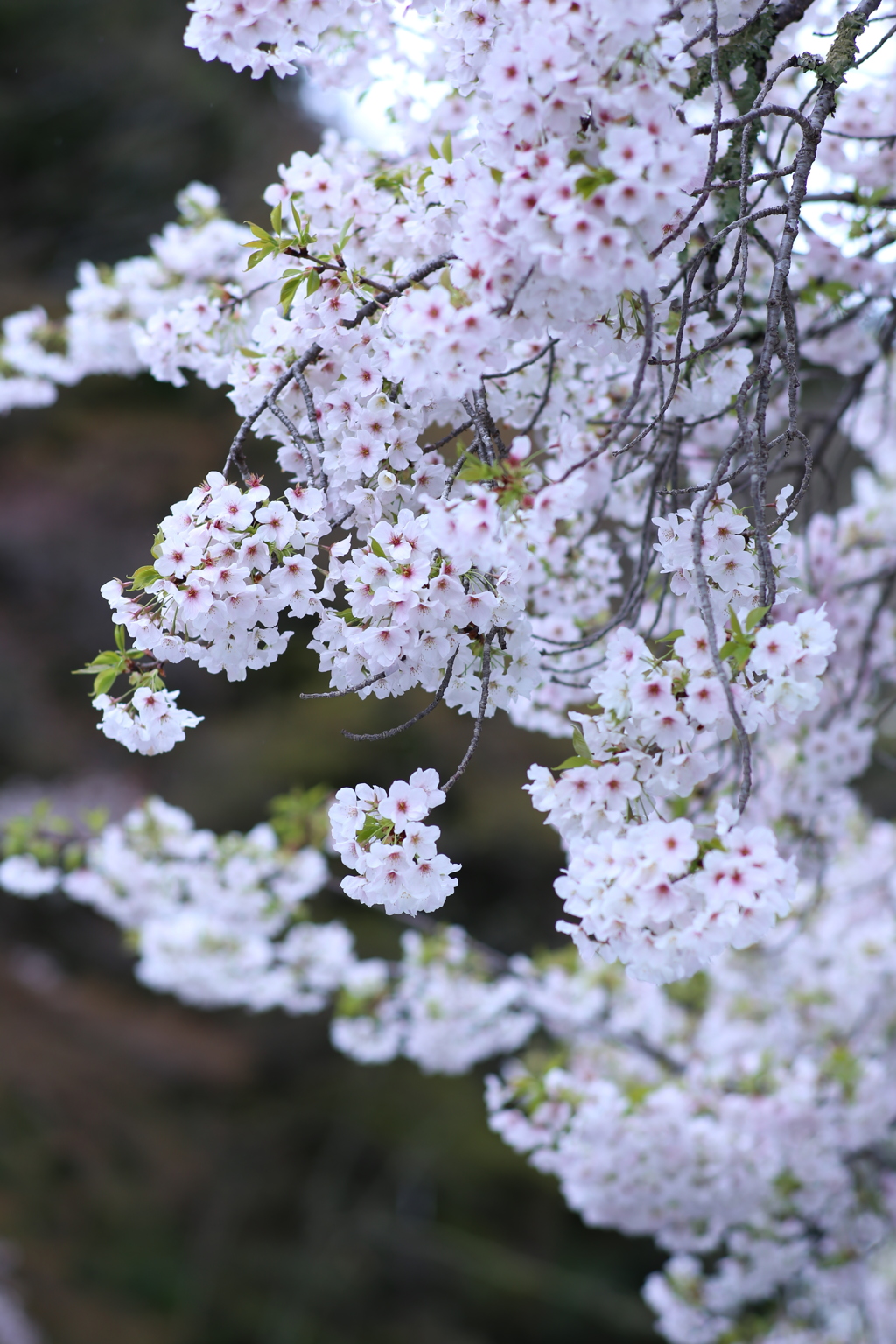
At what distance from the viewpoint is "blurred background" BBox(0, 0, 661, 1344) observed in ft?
20.1

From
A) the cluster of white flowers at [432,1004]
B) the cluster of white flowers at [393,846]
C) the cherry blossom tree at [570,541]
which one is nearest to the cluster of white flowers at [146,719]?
the cherry blossom tree at [570,541]

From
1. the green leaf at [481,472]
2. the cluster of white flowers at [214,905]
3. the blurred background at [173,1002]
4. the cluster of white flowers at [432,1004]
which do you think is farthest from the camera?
the blurred background at [173,1002]

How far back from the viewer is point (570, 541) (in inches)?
84.0

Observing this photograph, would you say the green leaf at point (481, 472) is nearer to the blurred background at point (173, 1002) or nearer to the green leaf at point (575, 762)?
the green leaf at point (575, 762)

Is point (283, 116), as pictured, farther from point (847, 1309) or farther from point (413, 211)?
point (847, 1309)

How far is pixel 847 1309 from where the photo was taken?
160 inches

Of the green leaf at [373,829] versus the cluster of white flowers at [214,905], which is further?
the cluster of white flowers at [214,905]

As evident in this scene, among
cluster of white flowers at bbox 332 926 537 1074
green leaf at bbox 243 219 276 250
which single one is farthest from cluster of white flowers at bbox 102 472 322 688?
cluster of white flowers at bbox 332 926 537 1074

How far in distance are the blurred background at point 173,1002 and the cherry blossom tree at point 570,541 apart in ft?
11.7

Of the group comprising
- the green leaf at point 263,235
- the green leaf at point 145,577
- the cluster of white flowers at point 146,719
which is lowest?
the cluster of white flowers at point 146,719

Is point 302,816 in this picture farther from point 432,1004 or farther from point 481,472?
point 481,472

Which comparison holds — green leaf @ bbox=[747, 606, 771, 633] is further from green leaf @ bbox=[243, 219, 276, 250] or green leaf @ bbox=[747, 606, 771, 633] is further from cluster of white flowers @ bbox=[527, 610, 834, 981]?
green leaf @ bbox=[243, 219, 276, 250]

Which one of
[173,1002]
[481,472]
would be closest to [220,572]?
[481,472]

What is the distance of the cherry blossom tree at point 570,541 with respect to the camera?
108cm
